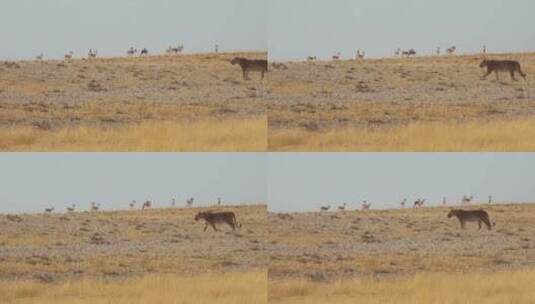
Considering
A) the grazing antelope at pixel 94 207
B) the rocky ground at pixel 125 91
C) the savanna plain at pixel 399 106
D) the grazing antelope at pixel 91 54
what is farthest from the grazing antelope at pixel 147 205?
the grazing antelope at pixel 91 54

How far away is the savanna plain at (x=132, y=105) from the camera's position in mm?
10445

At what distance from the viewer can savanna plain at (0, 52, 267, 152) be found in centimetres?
1045

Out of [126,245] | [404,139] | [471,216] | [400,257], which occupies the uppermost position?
[404,139]

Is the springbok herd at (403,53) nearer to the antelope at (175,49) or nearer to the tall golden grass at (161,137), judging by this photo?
the tall golden grass at (161,137)

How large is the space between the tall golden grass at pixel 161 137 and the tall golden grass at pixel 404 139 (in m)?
0.25

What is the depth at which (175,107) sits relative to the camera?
10.7m

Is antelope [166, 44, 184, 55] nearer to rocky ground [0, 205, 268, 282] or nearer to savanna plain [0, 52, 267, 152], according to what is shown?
savanna plain [0, 52, 267, 152]

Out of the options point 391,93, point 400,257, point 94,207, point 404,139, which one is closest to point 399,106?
point 391,93

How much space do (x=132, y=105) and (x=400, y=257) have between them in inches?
120

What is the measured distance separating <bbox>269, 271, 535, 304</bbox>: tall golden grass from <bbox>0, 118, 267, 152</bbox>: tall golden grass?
155 cm

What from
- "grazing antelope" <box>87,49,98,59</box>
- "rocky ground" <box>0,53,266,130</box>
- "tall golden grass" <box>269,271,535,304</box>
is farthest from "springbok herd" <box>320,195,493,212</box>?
"grazing antelope" <box>87,49,98,59</box>

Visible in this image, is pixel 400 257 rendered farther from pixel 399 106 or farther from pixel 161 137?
pixel 161 137

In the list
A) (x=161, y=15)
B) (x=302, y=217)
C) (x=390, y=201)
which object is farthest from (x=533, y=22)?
(x=161, y=15)

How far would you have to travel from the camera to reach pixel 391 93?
10773mm
